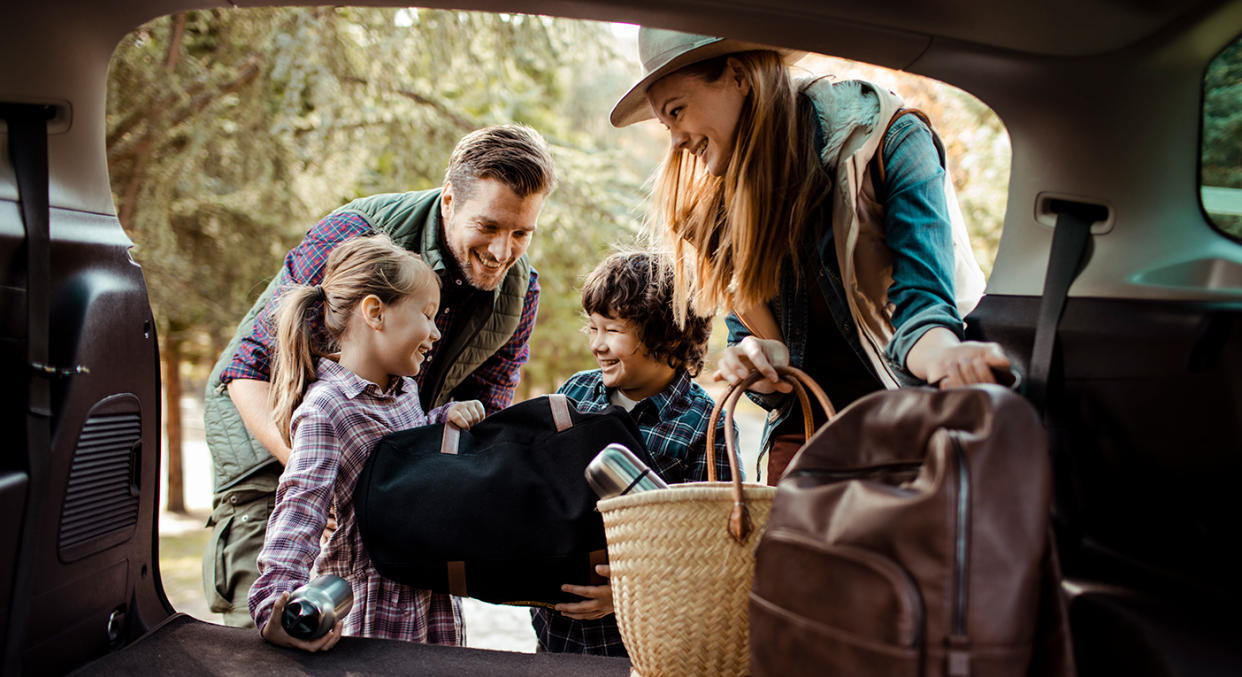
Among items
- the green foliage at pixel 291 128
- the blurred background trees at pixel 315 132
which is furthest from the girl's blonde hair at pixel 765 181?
the green foliage at pixel 291 128

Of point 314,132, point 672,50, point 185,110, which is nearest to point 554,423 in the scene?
point 672,50

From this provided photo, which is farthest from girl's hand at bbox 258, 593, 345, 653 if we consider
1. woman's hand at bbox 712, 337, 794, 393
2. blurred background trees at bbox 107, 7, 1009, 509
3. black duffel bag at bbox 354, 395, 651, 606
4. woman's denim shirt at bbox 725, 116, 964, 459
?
blurred background trees at bbox 107, 7, 1009, 509

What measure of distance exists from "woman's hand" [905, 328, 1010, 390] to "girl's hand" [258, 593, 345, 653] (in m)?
1.12

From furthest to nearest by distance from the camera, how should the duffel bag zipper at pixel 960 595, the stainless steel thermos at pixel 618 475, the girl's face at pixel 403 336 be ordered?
1. the girl's face at pixel 403 336
2. the stainless steel thermos at pixel 618 475
3. the duffel bag zipper at pixel 960 595

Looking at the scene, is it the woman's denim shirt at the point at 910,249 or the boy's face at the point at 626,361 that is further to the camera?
the boy's face at the point at 626,361

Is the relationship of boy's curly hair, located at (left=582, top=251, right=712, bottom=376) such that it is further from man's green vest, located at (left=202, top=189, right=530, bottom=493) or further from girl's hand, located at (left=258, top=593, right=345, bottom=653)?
girl's hand, located at (left=258, top=593, right=345, bottom=653)

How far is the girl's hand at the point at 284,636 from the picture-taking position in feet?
5.28

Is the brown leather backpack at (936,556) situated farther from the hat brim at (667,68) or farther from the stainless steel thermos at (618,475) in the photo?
the hat brim at (667,68)

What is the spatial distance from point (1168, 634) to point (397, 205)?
2137mm

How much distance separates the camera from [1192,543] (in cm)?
105

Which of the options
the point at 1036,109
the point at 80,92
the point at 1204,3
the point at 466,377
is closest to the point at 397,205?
the point at 466,377

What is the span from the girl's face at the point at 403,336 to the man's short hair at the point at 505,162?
0.47m

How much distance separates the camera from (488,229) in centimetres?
243

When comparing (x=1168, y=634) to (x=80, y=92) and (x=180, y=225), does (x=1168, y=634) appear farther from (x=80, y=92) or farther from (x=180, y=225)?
(x=180, y=225)
